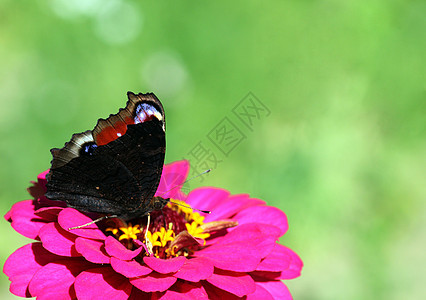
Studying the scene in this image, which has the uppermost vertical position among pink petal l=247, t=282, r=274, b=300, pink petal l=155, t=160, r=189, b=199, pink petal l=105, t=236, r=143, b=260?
pink petal l=155, t=160, r=189, b=199

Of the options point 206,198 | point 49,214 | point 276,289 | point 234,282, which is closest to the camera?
point 234,282

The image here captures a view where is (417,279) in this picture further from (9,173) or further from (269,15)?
(9,173)

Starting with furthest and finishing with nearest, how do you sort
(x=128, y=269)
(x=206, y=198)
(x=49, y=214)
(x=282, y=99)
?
(x=282, y=99)
(x=206, y=198)
(x=49, y=214)
(x=128, y=269)

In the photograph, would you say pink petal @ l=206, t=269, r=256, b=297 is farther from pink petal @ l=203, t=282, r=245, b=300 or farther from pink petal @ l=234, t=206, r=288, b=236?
pink petal @ l=234, t=206, r=288, b=236

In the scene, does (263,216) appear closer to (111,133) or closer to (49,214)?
(111,133)

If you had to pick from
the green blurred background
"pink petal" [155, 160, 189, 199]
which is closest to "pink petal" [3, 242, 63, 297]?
"pink petal" [155, 160, 189, 199]

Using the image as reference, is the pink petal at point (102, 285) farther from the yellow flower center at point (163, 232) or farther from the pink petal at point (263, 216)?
the pink petal at point (263, 216)

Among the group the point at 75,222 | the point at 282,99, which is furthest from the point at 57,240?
the point at 282,99
